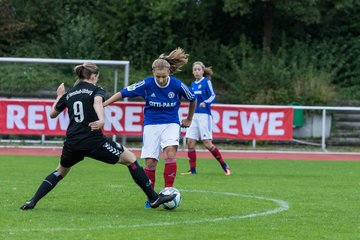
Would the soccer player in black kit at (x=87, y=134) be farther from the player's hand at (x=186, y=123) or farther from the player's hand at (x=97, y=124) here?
the player's hand at (x=186, y=123)

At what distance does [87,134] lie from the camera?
374 inches

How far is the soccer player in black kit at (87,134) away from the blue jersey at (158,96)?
83cm

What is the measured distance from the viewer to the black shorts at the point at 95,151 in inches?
373

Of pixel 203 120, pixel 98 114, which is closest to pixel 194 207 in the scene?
pixel 98 114

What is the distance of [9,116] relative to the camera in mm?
22438

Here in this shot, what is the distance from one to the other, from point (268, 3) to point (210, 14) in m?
2.68

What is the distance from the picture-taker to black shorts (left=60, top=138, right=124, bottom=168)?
948 cm

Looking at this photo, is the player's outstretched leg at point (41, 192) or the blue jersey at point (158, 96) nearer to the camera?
the player's outstretched leg at point (41, 192)

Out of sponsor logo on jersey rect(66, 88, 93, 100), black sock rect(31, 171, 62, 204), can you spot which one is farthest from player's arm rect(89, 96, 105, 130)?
black sock rect(31, 171, 62, 204)

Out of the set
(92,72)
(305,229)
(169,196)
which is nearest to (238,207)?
(169,196)

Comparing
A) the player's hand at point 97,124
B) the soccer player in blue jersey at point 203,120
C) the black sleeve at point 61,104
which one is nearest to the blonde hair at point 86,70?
the black sleeve at point 61,104

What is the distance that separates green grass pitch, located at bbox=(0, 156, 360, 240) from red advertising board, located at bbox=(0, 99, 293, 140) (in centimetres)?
595

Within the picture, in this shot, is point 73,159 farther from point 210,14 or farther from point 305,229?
point 210,14

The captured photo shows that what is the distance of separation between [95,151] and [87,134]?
0.72ft
